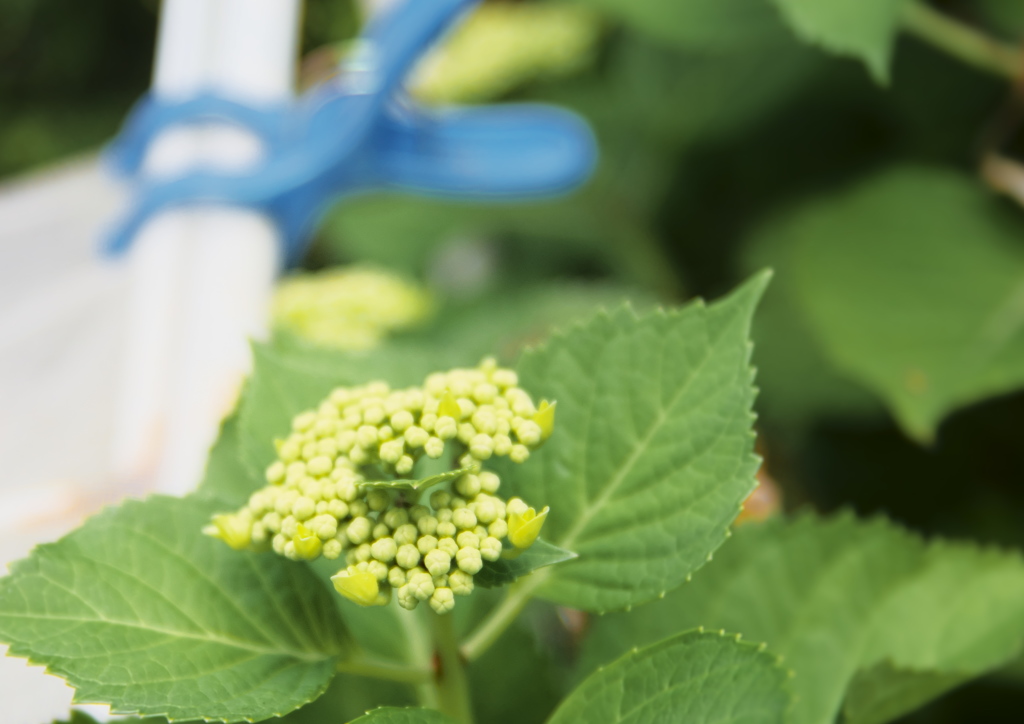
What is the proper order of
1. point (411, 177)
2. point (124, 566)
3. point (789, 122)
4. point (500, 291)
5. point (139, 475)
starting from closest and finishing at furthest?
point (124, 566)
point (139, 475)
point (411, 177)
point (789, 122)
point (500, 291)

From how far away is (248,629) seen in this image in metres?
0.22

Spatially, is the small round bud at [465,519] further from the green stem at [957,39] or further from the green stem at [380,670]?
the green stem at [957,39]

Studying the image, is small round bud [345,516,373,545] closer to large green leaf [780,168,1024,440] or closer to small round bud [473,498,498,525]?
small round bud [473,498,498,525]

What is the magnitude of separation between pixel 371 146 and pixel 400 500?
1.26 feet

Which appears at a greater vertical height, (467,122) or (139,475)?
(467,122)

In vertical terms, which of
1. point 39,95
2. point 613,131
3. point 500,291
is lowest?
point 500,291

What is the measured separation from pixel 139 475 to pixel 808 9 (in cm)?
38

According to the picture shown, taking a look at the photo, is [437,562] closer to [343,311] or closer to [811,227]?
[343,311]

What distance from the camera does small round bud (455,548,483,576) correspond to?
188 millimetres

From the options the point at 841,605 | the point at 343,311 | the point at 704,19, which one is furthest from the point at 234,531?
the point at 704,19

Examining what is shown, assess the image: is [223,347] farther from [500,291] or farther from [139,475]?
Answer: [500,291]

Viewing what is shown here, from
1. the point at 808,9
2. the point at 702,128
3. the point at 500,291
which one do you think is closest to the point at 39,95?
the point at 500,291

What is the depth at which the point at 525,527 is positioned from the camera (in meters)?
0.19

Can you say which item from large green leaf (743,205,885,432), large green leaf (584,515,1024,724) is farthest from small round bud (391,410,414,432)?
large green leaf (743,205,885,432)
